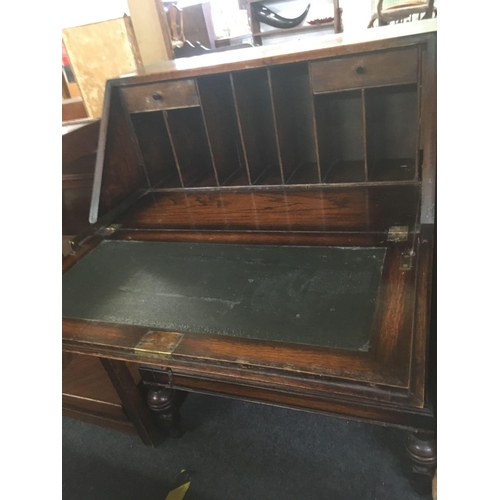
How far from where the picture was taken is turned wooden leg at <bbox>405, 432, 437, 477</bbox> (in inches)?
31.6

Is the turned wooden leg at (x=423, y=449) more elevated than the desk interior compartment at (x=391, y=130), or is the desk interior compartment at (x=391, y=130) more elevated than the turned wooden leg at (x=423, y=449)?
the desk interior compartment at (x=391, y=130)

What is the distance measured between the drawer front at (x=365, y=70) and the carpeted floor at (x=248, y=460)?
989mm

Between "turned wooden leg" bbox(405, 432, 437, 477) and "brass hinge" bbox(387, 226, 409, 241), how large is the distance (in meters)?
0.38

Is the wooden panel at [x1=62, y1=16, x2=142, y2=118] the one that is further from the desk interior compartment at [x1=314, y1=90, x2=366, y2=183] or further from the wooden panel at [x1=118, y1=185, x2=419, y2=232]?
the desk interior compartment at [x1=314, y1=90, x2=366, y2=183]

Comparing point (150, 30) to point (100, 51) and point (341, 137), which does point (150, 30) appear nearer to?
point (100, 51)

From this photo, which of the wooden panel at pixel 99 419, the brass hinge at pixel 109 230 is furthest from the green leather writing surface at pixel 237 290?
the wooden panel at pixel 99 419

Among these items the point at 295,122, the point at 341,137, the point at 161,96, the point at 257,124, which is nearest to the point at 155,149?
the point at 161,96

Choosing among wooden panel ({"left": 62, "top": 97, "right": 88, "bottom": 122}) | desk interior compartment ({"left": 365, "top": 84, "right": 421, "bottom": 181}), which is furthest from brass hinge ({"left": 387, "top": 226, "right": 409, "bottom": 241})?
wooden panel ({"left": 62, "top": 97, "right": 88, "bottom": 122})

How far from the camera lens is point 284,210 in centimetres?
103

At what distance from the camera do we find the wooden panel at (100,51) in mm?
1464

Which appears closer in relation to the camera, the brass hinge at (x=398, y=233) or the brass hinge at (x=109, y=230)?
the brass hinge at (x=398, y=233)

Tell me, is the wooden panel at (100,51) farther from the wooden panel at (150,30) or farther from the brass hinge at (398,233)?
the brass hinge at (398,233)
